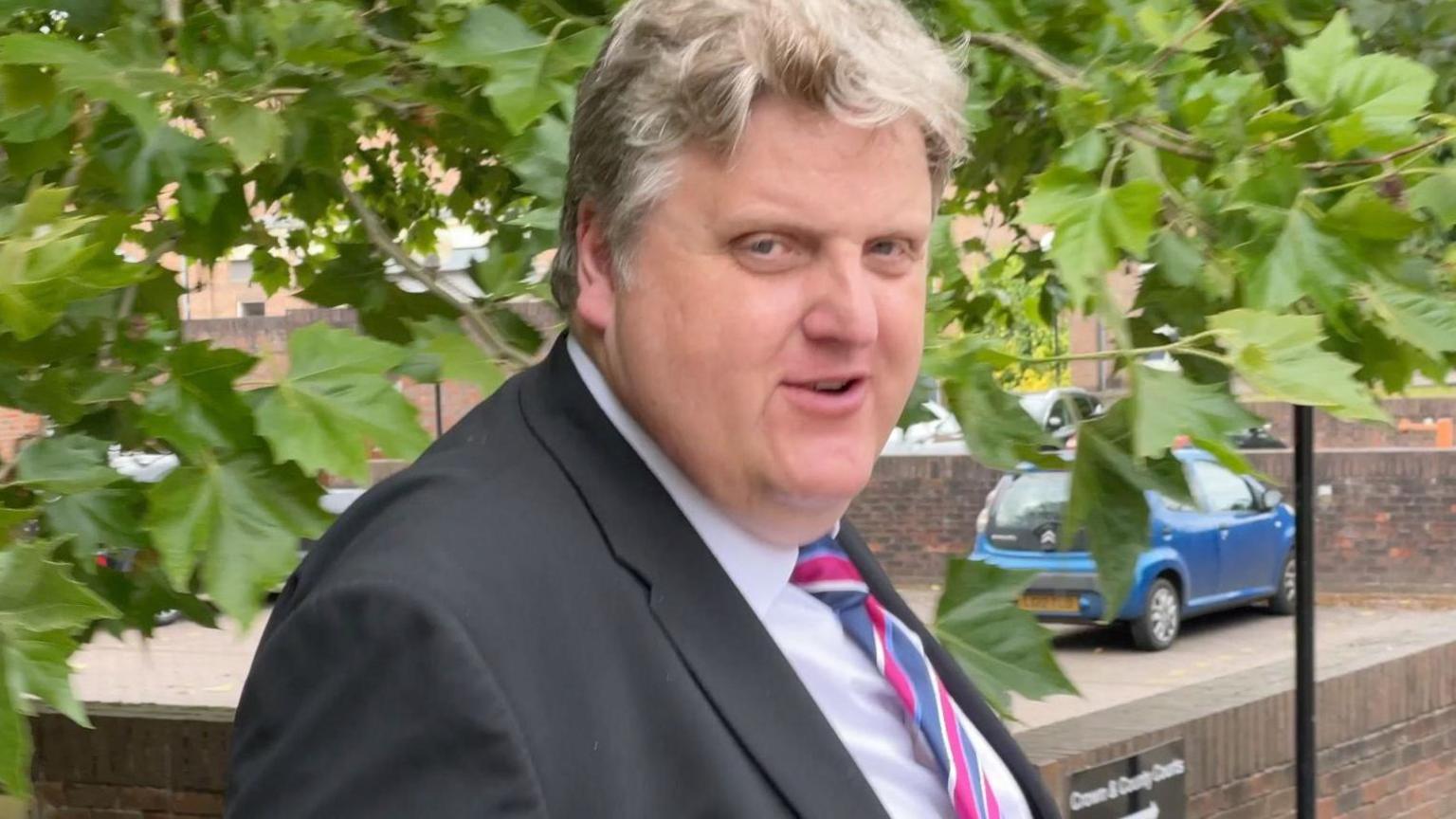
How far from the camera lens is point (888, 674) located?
1.63 meters

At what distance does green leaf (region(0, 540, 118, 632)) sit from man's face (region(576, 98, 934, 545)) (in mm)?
660

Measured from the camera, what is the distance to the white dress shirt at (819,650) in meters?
1.52

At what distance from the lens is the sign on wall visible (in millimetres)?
4270

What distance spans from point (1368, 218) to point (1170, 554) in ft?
42.9

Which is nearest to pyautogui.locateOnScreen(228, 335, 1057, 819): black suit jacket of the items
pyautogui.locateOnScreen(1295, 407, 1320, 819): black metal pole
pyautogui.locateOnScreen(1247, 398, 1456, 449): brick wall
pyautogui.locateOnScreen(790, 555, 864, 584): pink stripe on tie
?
pyautogui.locateOnScreen(790, 555, 864, 584): pink stripe on tie

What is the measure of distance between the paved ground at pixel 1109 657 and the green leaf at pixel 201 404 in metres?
9.31

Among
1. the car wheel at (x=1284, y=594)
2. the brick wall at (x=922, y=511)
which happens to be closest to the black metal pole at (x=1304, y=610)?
the car wheel at (x=1284, y=594)

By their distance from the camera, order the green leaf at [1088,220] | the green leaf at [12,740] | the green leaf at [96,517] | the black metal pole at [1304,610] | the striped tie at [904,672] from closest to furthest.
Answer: the striped tie at [904,672]
the green leaf at [12,740]
the green leaf at [96,517]
the green leaf at [1088,220]
the black metal pole at [1304,610]

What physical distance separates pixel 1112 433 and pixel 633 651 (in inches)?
50.1

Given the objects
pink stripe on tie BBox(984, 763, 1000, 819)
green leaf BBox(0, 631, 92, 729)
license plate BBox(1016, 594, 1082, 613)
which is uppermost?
green leaf BBox(0, 631, 92, 729)

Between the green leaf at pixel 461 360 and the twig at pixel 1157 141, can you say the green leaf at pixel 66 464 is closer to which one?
the green leaf at pixel 461 360

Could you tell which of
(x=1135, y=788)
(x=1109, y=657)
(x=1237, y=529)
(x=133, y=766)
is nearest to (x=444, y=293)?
(x=133, y=766)

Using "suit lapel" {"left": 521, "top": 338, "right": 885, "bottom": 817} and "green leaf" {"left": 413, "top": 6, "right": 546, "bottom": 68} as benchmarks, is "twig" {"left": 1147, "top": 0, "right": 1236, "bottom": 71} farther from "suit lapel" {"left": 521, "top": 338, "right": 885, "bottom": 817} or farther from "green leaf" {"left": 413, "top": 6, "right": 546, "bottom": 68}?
"suit lapel" {"left": 521, "top": 338, "right": 885, "bottom": 817}

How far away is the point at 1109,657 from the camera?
14.6 metres
